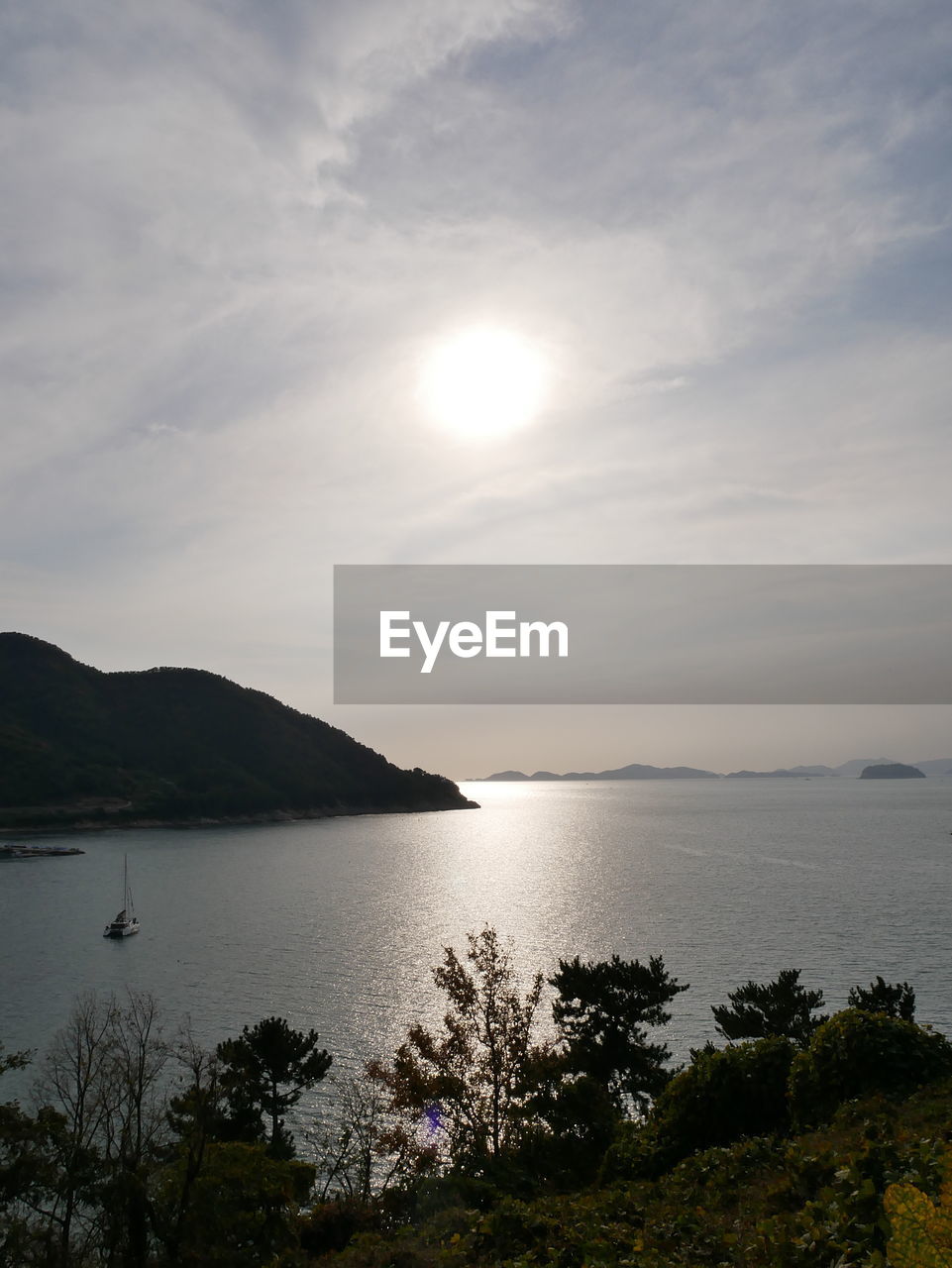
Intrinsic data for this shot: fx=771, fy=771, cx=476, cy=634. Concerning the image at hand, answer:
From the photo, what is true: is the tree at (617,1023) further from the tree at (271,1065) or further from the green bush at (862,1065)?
the green bush at (862,1065)

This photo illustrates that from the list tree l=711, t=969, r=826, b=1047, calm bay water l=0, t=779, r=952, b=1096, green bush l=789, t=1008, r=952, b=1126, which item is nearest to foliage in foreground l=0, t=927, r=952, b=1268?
green bush l=789, t=1008, r=952, b=1126

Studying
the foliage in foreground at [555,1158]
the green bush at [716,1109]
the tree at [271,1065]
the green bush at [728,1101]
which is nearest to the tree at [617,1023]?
the foliage in foreground at [555,1158]

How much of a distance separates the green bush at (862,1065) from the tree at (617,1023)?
923 inches

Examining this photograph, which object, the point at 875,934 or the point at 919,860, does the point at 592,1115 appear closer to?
the point at 875,934

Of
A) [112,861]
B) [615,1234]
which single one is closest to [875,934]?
[615,1234]

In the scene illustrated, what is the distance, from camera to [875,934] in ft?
296

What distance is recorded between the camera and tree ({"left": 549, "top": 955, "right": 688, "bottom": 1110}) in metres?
43.0

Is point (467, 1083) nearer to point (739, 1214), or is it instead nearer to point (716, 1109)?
point (716, 1109)

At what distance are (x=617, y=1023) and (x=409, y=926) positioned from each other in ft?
214

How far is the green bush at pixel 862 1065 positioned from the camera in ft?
67.6

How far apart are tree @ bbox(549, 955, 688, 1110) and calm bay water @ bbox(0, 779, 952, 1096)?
15.2m

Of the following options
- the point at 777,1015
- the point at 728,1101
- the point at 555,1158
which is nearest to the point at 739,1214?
the point at 728,1101

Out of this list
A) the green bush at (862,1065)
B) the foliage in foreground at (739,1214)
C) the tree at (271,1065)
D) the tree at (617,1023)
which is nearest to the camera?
the foliage in foreground at (739,1214)

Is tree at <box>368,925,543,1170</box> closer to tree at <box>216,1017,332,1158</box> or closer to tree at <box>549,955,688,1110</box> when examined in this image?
tree at <box>549,955,688,1110</box>
